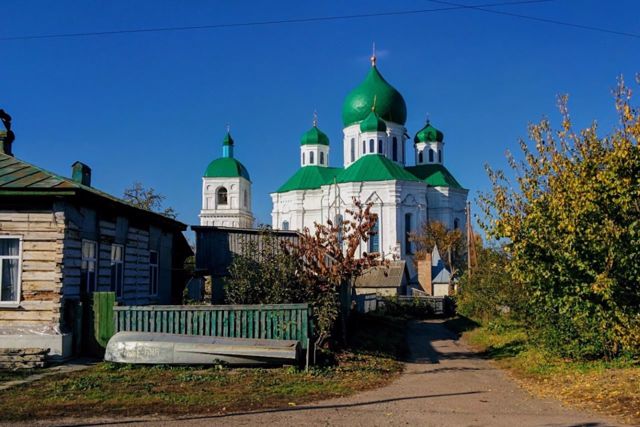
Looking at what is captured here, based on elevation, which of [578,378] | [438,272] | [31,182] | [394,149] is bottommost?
[578,378]

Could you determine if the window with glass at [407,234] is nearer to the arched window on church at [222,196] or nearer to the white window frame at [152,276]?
the arched window on church at [222,196]

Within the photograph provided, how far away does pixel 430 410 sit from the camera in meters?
9.61

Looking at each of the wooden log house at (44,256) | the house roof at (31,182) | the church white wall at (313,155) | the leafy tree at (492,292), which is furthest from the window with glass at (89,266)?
the church white wall at (313,155)

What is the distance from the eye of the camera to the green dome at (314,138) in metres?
79.4

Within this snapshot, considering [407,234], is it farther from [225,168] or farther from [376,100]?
[225,168]

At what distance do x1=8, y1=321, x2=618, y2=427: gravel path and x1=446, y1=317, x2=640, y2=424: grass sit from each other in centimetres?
46

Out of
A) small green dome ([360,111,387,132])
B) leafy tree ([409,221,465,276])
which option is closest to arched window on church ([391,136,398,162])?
small green dome ([360,111,387,132])

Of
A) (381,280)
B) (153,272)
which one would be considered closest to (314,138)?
(381,280)

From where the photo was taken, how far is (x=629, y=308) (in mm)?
12031

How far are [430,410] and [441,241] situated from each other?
187 feet

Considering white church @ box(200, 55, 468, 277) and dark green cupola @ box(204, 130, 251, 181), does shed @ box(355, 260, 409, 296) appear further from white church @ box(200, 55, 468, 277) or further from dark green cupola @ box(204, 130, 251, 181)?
dark green cupola @ box(204, 130, 251, 181)

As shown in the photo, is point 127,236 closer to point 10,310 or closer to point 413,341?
point 10,310

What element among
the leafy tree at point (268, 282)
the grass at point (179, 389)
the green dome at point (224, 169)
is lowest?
the grass at point (179, 389)

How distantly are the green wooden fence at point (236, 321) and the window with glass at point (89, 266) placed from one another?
2.03m
